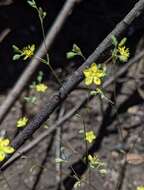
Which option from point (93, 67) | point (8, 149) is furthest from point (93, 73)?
point (8, 149)

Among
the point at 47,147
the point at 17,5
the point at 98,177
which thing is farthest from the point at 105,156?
the point at 17,5

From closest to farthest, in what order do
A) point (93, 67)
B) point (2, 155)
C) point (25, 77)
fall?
point (93, 67)
point (2, 155)
point (25, 77)

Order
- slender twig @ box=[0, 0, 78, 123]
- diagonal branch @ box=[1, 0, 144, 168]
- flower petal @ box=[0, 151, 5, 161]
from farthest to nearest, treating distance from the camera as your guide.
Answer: slender twig @ box=[0, 0, 78, 123] < flower petal @ box=[0, 151, 5, 161] < diagonal branch @ box=[1, 0, 144, 168]

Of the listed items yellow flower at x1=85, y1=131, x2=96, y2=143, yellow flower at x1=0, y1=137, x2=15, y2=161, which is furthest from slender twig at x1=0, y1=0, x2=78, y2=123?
yellow flower at x1=85, y1=131, x2=96, y2=143

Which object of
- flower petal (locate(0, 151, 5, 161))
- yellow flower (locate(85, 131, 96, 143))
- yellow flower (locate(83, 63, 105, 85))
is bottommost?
yellow flower (locate(85, 131, 96, 143))

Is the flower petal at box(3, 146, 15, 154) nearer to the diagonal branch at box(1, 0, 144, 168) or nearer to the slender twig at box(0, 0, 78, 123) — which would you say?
the diagonal branch at box(1, 0, 144, 168)

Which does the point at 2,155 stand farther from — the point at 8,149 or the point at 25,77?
the point at 25,77

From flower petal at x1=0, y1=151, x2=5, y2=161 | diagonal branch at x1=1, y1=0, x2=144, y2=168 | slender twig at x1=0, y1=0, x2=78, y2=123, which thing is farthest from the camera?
slender twig at x1=0, y1=0, x2=78, y2=123

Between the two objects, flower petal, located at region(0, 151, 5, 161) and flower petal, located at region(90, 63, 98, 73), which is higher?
flower petal, located at region(90, 63, 98, 73)

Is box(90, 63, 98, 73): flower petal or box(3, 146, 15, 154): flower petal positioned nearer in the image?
box(90, 63, 98, 73): flower petal

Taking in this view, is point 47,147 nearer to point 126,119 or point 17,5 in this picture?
point 126,119

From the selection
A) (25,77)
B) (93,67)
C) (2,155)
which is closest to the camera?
(93,67)

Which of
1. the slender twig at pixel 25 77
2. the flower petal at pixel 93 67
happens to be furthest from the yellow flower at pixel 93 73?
the slender twig at pixel 25 77
